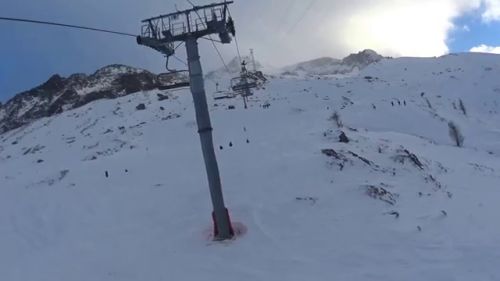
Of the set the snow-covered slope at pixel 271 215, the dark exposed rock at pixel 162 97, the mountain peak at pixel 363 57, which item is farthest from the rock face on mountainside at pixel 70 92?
the mountain peak at pixel 363 57

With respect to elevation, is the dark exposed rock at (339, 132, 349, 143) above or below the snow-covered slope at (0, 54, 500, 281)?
above

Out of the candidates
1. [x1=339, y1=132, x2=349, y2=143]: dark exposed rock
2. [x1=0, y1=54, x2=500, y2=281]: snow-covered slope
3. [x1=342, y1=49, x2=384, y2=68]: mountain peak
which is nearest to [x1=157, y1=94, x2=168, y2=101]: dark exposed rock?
[x1=0, y1=54, x2=500, y2=281]: snow-covered slope

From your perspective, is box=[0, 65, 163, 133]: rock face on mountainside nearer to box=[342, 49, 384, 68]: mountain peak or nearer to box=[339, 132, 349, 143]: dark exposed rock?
box=[339, 132, 349, 143]: dark exposed rock

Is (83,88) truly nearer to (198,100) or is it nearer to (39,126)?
(39,126)

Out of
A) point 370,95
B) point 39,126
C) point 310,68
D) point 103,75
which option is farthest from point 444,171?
point 310,68

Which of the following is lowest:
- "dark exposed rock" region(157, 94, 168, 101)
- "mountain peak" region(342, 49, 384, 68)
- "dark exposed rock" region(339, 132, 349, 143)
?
"dark exposed rock" region(339, 132, 349, 143)

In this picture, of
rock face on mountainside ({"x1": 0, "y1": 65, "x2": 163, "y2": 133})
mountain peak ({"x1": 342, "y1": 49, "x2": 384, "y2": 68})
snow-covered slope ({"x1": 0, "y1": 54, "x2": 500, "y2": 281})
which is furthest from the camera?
mountain peak ({"x1": 342, "y1": 49, "x2": 384, "y2": 68})

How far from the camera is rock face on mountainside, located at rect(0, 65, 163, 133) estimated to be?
3684 inches

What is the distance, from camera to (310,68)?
7820 inches

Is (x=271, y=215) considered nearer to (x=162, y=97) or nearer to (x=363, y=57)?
(x=162, y=97)

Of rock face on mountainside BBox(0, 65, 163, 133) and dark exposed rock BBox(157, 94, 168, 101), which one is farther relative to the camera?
rock face on mountainside BBox(0, 65, 163, 133)

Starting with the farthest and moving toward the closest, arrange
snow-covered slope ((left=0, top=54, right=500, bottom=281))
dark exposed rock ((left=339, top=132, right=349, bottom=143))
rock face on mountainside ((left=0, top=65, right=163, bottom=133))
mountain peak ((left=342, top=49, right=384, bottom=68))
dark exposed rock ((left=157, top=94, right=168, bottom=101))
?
mountain peak ((left=342, top=49, right=384, bottom=68)) < rock face on mountainside ((left=0, top=65, right=163, bottom=133)) < dark exposed rock ((left=157, top=94, right=168, bottom=101)) < dark exposed rock ((left=339, top=132, right=349, bottom=143)) < snow-covered slope ((left=0, top=54, right=500, bottom=281))

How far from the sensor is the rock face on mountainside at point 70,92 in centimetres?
9356

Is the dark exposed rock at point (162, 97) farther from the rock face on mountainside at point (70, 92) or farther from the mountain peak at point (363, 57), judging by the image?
the mountain peak at point (363, 57)
